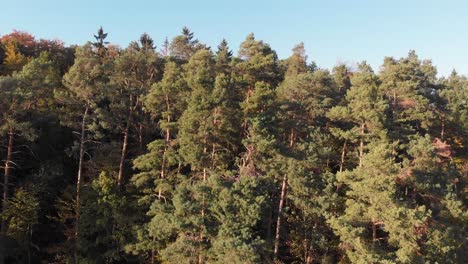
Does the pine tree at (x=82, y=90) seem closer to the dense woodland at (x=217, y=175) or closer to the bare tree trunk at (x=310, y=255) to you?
the dense woodland at (x=217, y=175)

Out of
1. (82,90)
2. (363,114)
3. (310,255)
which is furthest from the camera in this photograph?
(363,114)

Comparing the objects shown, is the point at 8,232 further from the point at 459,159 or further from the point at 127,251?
the point at 459,159

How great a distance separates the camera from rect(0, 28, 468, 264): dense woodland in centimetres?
2319

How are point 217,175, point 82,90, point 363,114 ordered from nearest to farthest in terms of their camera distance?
point 217,175, point 82,90, point 363,114

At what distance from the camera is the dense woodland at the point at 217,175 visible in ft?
76.1

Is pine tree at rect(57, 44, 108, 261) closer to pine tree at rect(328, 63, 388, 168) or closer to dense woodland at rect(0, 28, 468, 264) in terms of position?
dense woodland at rect(0, 28, 468, 264)

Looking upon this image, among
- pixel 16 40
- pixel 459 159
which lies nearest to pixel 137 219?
pixel 16 40

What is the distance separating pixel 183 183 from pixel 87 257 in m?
8.51

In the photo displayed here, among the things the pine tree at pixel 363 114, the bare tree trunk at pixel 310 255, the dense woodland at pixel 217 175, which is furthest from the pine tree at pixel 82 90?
the pine tree at pixel 363 114

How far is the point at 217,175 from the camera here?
23406mm

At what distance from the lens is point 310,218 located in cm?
2675

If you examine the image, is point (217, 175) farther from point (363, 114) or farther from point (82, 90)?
point (363, 114)

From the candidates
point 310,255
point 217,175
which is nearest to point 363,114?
point 310,255

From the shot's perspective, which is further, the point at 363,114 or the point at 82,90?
the point at 363,114
